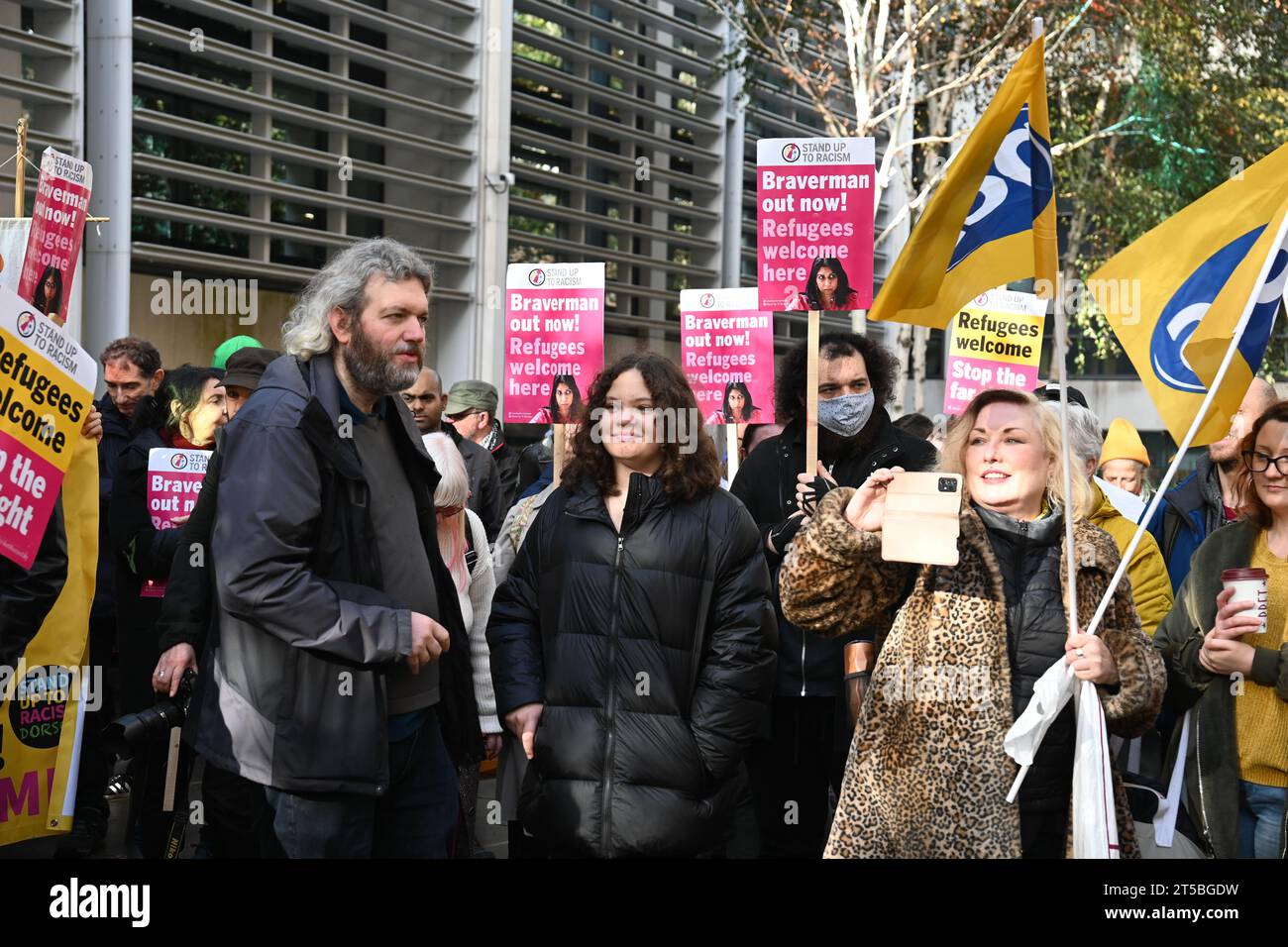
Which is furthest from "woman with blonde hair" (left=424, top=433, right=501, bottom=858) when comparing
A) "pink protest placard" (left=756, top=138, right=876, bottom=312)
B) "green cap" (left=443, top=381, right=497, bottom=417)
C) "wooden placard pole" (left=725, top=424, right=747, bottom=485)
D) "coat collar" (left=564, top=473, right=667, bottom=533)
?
"wooden placard pole" (left=725, top=424, right=747, bottom=485)

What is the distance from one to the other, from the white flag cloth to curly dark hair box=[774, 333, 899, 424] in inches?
98.2

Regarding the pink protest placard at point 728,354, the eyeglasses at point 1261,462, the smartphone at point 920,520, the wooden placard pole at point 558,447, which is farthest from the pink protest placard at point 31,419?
the pink protest placard at point 728,354

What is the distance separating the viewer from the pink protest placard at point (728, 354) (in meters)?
11.6

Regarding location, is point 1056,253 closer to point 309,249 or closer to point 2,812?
point 2,812

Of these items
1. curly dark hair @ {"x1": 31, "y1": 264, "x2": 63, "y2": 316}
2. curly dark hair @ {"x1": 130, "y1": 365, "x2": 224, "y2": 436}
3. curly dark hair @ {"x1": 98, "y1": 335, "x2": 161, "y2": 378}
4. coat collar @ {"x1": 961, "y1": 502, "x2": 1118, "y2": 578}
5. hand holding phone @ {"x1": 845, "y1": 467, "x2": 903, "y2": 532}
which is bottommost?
coat collar @ {"x1": 961, "y1": 502, "x2": 1118, "y2": 578}

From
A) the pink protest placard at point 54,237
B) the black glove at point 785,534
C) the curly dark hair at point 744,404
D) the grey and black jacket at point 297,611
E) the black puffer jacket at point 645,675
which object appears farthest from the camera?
the curly dark hair at point 744,404

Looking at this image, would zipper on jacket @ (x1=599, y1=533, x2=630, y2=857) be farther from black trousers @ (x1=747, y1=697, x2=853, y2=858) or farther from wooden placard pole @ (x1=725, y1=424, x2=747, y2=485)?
wooden placard pole @ (x1=725, y1=424, x2=747, y2=485)

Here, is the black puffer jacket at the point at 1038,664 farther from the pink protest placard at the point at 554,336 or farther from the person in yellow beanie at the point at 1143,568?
the pink protest placard at the point at 554,336

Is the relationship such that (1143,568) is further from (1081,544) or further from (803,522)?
(1081,544)

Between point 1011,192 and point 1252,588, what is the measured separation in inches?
50.1

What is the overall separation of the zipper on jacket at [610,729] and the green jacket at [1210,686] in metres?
1.71

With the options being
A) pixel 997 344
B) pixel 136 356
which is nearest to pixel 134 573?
pixel 136 356

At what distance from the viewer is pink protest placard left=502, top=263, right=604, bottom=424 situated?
30.0 feet

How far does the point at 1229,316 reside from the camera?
4402 mm
